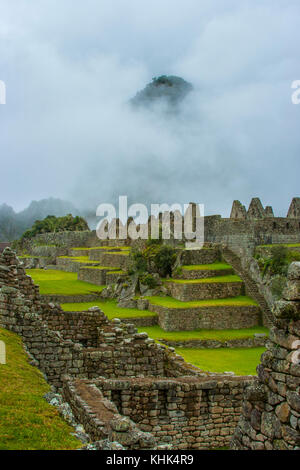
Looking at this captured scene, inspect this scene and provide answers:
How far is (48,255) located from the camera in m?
61.1

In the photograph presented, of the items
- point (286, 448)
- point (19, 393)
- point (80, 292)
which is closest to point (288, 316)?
point (286, 448)

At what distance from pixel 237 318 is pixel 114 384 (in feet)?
59.6

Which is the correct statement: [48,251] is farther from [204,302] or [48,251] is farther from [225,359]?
[225,359]

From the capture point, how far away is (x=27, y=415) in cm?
500

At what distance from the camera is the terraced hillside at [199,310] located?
66.9ft

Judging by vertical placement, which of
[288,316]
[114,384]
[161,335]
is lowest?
[161,335]

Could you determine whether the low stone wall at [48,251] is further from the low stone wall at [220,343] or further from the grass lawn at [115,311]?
the low stone wall at [220,343]

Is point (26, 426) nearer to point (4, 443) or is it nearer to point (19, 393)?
point (4, 443)

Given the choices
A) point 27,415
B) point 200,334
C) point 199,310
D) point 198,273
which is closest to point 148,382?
point 27,415

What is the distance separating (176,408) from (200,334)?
15.3 meters

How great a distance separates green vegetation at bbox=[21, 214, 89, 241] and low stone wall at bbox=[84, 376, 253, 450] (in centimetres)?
6701

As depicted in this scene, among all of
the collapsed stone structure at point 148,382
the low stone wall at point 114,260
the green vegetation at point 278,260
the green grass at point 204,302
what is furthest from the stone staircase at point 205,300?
the collapsed stone structure at point 148,382

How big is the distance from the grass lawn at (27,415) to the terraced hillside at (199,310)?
32.6 ft

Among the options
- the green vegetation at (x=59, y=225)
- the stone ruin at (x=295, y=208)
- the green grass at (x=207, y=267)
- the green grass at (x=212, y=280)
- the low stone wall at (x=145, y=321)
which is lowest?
the low stone wall at (x=145, y=321)
